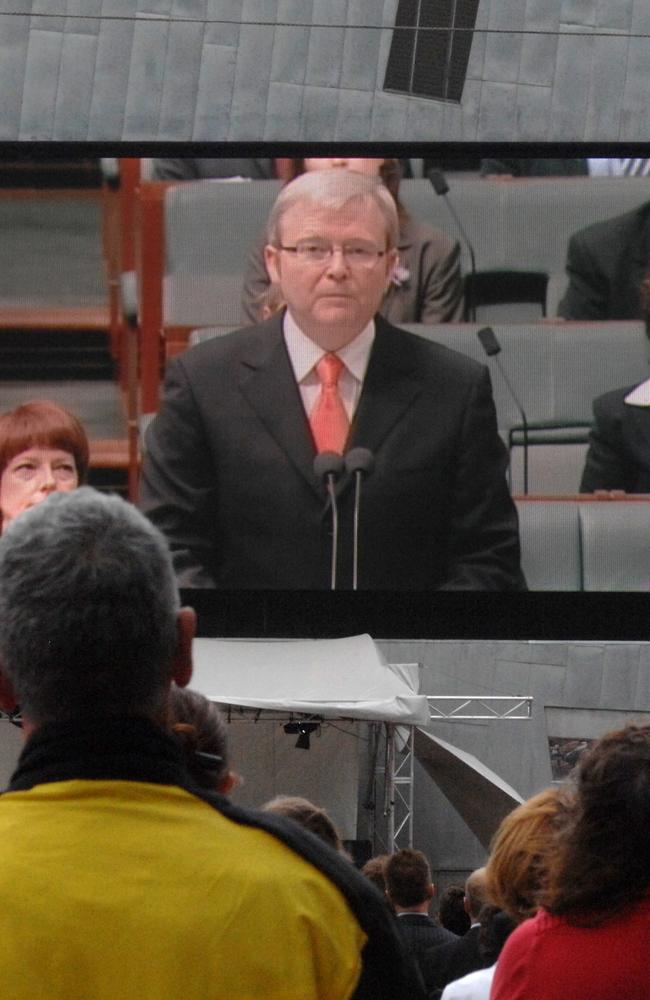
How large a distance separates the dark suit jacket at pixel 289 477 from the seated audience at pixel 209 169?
808mm

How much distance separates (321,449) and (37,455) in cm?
250

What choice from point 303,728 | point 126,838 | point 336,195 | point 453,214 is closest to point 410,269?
point 453,214

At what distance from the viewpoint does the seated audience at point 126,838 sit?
1.33m

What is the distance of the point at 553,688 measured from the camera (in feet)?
43.5

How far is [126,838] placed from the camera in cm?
137

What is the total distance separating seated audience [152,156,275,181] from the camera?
914 centimetres

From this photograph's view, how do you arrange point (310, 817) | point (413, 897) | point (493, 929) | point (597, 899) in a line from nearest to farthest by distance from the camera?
point (597, 899)
point (493, 929)
point (310, 817)
point (413, 897)

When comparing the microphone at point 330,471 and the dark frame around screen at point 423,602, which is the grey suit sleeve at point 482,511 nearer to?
Answer: the dark frame around screen at point 423,602

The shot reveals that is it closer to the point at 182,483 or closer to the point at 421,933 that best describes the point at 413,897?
the point at 421,933

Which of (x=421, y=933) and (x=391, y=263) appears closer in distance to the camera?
(x=421, y=933)

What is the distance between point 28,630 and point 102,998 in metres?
0.31

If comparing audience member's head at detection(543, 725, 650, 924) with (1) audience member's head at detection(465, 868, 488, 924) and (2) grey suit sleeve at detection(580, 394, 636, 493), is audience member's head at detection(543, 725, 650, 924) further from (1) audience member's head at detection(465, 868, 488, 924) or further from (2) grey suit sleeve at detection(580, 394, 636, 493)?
(2) grey suit sleeve at detection(580, 394, 636, 493)

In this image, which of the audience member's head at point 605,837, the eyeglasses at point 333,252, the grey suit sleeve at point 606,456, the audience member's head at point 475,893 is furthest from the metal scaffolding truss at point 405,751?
the audience member's head at point 605,837

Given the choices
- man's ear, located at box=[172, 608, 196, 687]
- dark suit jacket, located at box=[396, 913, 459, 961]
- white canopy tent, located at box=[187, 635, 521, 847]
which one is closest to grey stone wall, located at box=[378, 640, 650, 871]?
white canopy tent, located at box=[187, 635, 521, 847]
